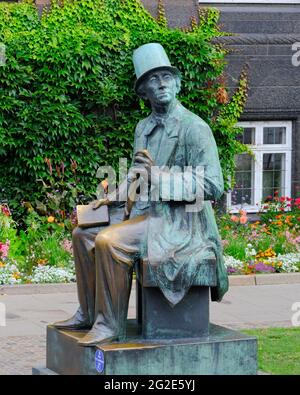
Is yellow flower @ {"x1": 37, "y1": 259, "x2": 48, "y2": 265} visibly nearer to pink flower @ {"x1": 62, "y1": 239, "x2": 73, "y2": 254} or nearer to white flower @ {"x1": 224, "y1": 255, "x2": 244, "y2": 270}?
pink flower @ {"x1": 62, "y1": 239, "x2": 73, "y2": 254}

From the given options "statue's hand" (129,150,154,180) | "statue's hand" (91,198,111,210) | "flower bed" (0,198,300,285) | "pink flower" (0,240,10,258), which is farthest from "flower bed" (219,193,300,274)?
"statue's hand" (129,150,154,180)

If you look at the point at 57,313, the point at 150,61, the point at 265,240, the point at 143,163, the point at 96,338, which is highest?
the point at 150,61

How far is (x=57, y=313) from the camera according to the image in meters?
11.0

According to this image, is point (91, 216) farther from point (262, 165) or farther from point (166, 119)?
point (262, 165)

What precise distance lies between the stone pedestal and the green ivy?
25.4 ft

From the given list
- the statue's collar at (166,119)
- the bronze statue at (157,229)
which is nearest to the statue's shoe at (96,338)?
the bronze statue at (157,229)

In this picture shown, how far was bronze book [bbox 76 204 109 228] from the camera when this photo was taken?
7.38 m

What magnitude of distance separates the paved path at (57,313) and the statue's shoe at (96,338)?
5.60 ft

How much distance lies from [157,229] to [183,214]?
8.3 inches

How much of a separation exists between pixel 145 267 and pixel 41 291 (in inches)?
Result: 210

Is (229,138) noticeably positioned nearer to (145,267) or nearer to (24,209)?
(24,209)

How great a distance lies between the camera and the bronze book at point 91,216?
24.2 ft

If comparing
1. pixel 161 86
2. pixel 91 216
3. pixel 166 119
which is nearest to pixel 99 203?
pixel 91 216
